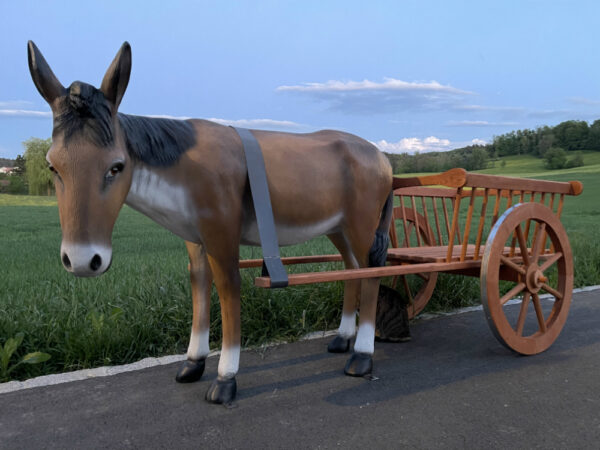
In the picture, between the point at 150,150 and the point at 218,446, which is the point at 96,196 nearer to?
Result: the point at 150,150

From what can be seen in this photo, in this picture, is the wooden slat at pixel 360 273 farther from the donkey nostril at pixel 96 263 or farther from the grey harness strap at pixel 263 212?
the donkey nostril at pixel 96 263

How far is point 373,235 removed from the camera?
3.18 meters

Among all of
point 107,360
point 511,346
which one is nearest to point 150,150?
point 107,360

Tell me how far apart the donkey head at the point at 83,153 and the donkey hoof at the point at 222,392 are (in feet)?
3.03

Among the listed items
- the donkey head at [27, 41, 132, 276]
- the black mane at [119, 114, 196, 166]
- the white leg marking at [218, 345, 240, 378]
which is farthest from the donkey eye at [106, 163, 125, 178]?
the white leg marking at [218, 345, 240, 378]

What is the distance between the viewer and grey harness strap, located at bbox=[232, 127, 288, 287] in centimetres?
257

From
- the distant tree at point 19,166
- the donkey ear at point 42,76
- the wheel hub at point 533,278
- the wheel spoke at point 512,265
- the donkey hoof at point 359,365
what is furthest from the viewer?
the distant tree at point 19,166

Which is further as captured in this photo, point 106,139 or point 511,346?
point 511,346

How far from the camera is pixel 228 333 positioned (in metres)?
2.67

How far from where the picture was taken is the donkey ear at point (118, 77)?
2.09 metres

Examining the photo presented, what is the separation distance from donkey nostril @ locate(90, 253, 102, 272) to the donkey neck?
0.39 metres

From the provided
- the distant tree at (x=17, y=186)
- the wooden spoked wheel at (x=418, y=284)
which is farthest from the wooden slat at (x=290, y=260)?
the distant tree at (x=17, y=186)

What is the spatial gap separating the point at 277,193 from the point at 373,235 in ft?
2.53

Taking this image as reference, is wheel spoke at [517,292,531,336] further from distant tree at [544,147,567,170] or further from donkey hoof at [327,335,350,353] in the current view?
distant tree at [544,147,567,170]
